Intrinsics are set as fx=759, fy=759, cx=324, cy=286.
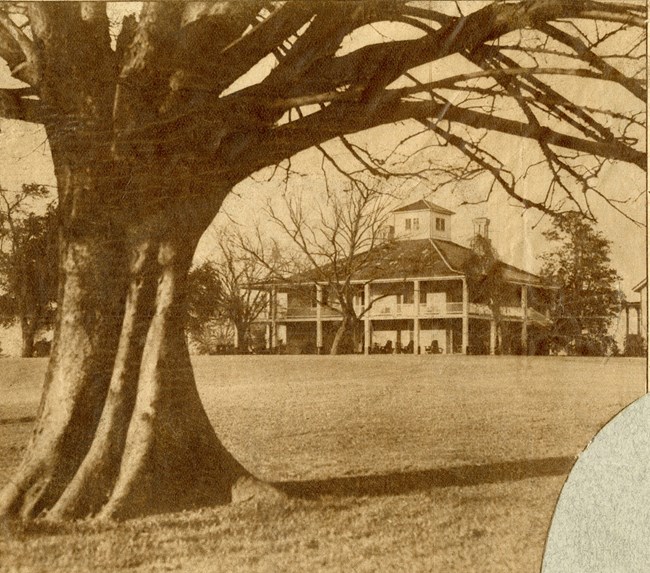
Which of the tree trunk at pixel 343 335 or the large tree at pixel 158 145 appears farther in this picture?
the tree trunk at pixel 343 335

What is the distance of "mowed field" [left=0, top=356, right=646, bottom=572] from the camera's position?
6.78ft

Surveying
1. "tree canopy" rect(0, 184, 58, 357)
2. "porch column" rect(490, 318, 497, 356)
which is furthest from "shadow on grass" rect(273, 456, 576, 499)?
"tree canopy" rect(0, 184, 58, 357)

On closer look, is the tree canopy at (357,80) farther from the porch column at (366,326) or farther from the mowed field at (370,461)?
the mowed field at (370,461)

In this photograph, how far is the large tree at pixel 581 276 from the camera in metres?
2.38

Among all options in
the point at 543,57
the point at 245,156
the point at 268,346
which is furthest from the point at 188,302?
the point at 543,57

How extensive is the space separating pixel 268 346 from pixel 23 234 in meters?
0.76

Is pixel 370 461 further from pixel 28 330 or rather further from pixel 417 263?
pixel 28 330

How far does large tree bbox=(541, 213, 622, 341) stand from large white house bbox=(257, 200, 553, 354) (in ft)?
0.23

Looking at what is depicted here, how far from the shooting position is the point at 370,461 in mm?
2221

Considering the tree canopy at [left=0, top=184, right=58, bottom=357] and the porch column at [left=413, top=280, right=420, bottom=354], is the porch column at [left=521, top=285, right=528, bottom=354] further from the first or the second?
the tree canopy at [left=0, top=184, right=58, bottom=357]

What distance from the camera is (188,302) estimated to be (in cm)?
214

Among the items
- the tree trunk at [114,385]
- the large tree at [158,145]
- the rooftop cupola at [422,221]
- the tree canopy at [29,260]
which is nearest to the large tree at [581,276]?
the rooftop cupola at [422,221]

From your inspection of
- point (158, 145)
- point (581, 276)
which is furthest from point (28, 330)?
point (581, 276)

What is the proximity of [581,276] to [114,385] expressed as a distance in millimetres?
1451
